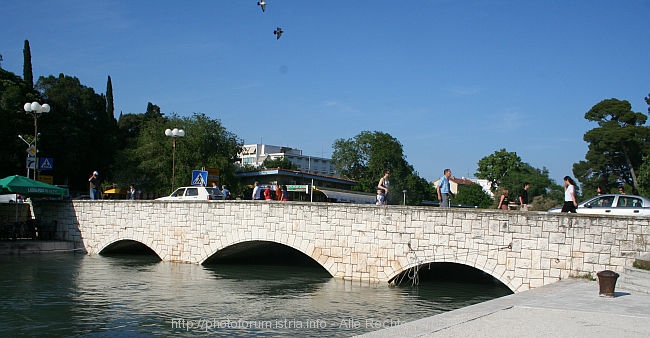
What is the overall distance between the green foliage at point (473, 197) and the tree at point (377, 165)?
640cm

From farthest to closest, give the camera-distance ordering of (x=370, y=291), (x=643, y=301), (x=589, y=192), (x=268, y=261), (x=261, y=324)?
(x=589, y=192) < (x=268, y=261) < (x=370, y=291) < (x=261, y=324) < (x=643, y=301)

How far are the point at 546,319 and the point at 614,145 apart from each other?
45284mm

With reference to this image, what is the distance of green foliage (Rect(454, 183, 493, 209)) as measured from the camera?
83.6 m

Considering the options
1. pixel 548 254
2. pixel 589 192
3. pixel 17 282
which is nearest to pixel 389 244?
pixel 548 254

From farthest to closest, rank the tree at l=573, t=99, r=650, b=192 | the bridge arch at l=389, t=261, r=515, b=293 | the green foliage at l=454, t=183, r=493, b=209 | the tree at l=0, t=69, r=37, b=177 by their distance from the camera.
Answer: the green foliage at l=454, t=183, r=493, b=209 < the tree at l=573, t=99, r=650, b=192 < the tree at l=0, t=69, r=37, b=177 < the bridge arch at l=389, t=261, r=515, b=293

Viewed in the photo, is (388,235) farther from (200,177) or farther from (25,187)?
(25,187)

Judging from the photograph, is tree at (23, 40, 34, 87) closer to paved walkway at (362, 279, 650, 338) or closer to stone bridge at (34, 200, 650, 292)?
stone bridge at (34, 200, 650, 292)

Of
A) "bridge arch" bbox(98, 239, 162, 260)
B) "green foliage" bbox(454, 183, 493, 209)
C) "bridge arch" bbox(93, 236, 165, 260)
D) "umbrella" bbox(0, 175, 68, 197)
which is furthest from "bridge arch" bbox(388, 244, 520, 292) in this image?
"green foliage" bbox(454, 183, 493, 209)

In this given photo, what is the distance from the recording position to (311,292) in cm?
1750

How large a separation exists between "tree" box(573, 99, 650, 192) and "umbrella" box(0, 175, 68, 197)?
43345mm

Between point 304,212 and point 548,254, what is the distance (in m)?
8.20

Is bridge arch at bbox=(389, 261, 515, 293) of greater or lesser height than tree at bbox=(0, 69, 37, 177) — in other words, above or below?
below

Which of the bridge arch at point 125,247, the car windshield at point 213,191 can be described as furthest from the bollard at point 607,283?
the bridge arch at point 125,247

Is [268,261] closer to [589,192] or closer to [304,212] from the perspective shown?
[304,212]
